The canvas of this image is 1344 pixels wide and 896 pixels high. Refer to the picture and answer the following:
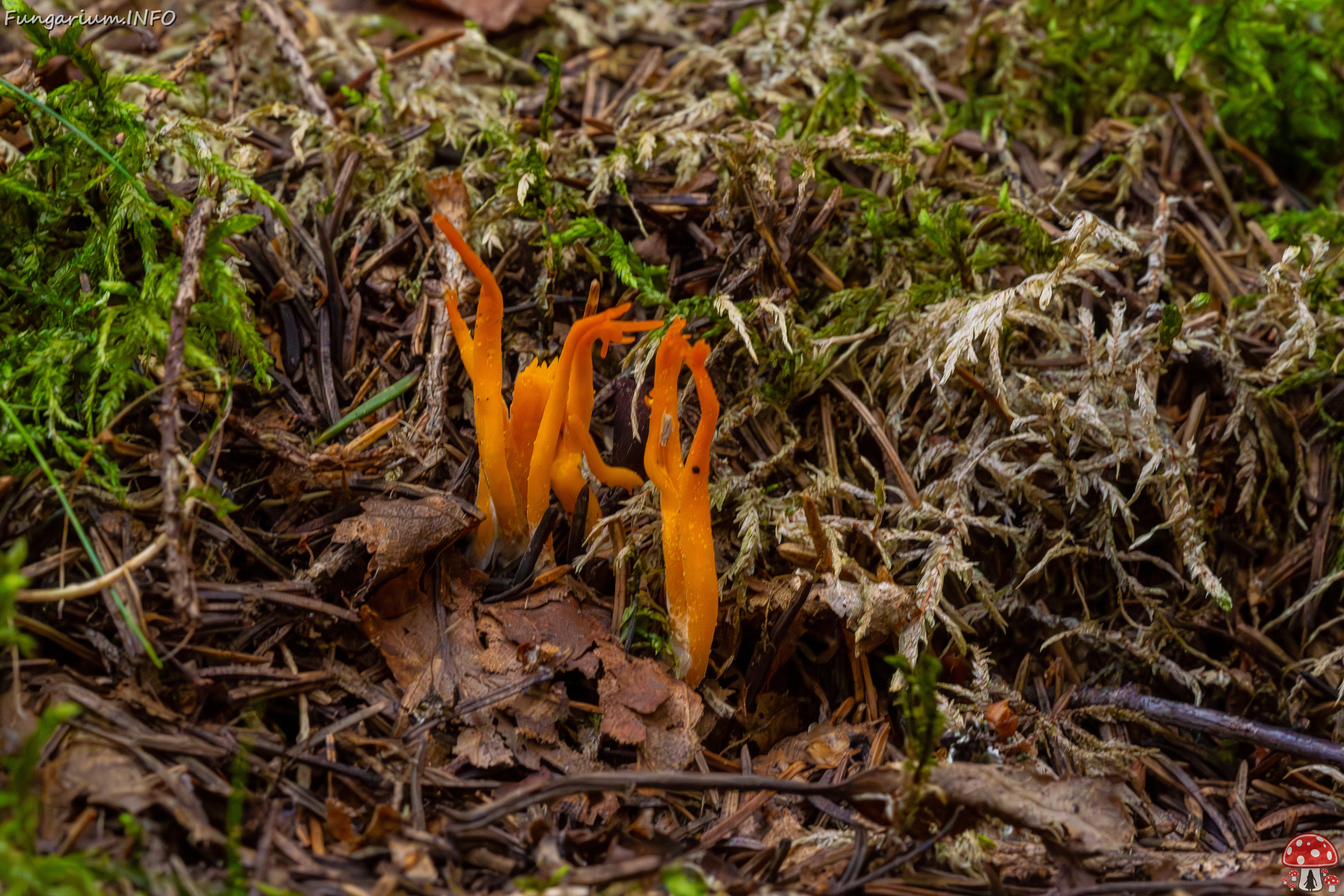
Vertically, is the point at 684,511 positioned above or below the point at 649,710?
above

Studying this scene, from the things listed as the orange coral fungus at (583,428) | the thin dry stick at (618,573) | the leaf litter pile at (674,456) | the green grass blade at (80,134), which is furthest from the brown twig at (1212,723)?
the green grass blade at (80,134)

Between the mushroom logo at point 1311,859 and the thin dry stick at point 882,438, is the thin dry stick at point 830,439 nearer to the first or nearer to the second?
the thin dry stick at point 882,438

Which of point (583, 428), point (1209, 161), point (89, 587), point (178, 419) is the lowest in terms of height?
point (89, 587)

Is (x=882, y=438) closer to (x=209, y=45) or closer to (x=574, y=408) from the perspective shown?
(x=574, y=408)

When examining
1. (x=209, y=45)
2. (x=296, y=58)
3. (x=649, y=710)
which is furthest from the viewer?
(x=296, y=58)

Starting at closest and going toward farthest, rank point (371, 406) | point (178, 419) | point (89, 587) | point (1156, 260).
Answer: point (89, 587)
point (178, 419)
point (371, 406)
point (1156, 260)

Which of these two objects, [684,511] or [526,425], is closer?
[684,511]

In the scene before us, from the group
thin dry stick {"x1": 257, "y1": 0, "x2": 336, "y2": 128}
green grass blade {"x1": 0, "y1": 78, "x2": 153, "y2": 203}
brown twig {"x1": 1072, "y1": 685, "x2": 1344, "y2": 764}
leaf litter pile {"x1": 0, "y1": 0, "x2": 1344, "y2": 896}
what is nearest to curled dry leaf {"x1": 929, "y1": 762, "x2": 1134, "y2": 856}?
leaf litter pile {"x1": 0, "y1": 0, "x2": 1344, "y2": 896}

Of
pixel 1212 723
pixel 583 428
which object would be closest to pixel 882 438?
pixel 583 428

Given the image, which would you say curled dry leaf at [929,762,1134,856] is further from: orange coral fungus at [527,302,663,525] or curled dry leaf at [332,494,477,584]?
curled dry leaf at [332,494,477,584]
